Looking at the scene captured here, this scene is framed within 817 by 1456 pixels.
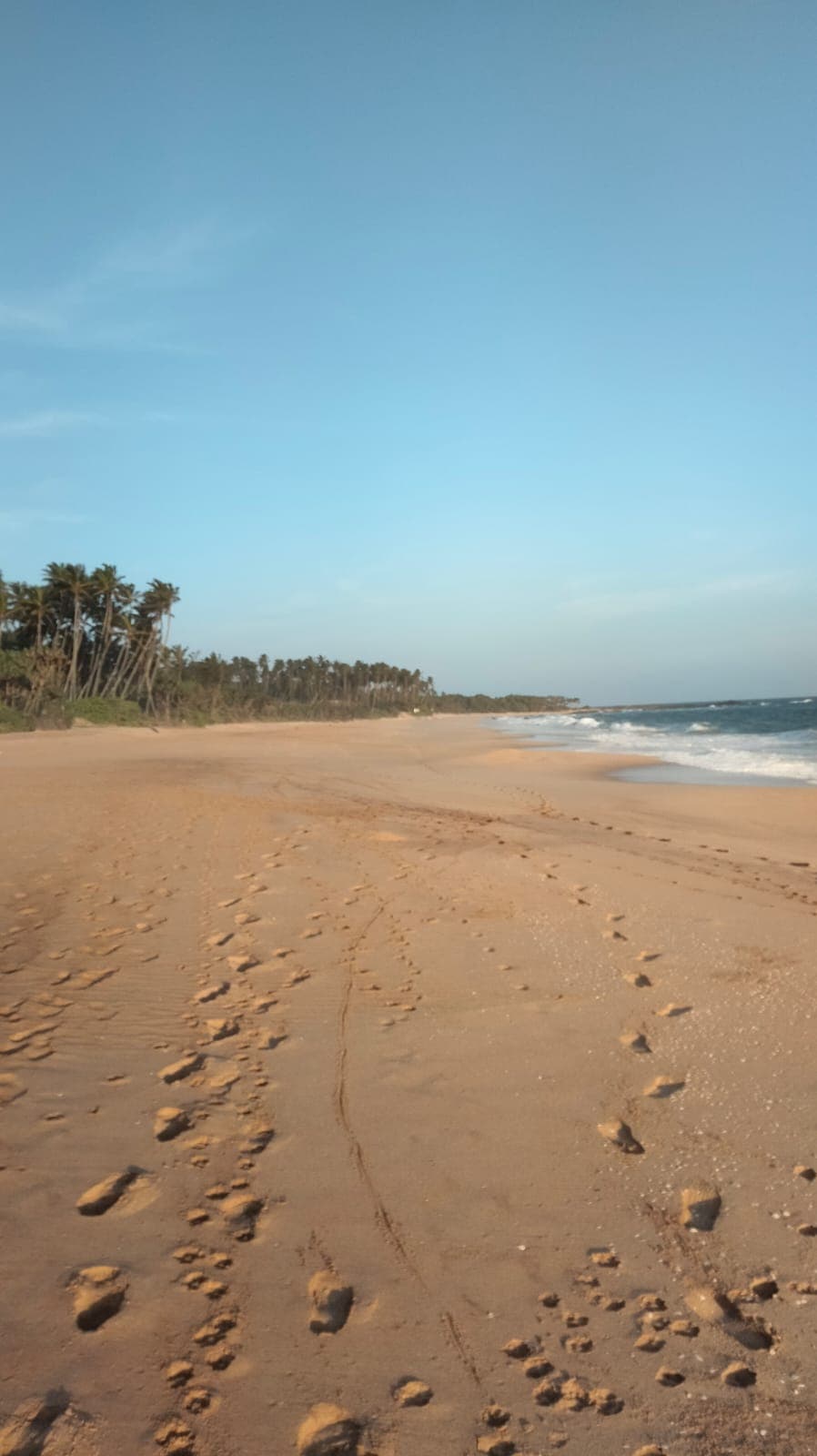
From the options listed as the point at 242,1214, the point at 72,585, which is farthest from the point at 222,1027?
the point at 72,585

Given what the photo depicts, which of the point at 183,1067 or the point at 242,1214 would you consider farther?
the point at 183,1067

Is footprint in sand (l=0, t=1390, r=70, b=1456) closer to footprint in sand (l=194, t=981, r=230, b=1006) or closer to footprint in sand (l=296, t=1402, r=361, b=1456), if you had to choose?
footprint in sand (l=296, t=1402, r=361, b=1456)

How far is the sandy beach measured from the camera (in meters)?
2.07

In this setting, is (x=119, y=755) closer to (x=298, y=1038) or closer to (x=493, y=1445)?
(x=298, y=1038)

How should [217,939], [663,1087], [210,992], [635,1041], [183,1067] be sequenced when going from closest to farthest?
[663,1087]
[183,1067]
[635,1041]
[210,992]
[217,939]

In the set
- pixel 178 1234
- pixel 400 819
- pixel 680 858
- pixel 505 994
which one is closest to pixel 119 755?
pixel 400 819

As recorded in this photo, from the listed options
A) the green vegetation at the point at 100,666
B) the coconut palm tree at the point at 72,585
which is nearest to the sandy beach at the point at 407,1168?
the green vegetation at the point at 100,666

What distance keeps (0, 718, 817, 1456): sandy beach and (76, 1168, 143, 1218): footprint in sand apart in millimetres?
14

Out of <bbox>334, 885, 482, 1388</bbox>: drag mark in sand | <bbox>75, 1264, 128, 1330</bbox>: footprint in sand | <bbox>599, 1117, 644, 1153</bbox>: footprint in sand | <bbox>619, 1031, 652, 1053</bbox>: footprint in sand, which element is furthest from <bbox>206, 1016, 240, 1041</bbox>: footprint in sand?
<bbox>619, 1031, 652, 1053</bbox>: footprint in sand

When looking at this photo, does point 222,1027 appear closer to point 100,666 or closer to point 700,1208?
point 700,1208

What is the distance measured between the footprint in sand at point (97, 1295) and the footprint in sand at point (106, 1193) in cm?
31

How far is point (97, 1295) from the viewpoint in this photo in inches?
93.6

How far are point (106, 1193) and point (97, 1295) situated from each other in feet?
1.75

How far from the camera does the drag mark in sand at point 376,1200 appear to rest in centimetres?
223
